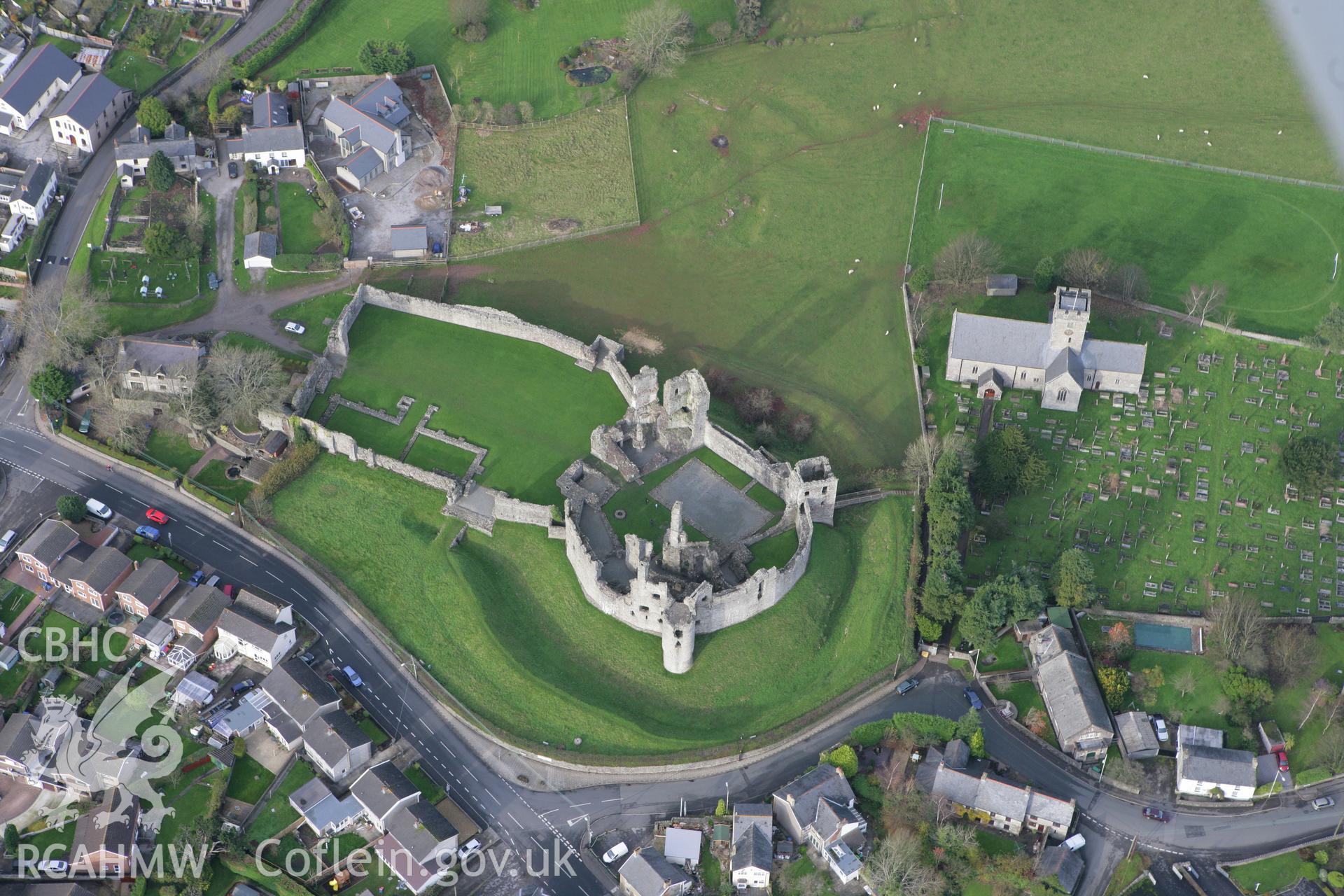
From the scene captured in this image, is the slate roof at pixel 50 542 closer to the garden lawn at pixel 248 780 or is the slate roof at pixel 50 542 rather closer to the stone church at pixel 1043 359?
the garden lawn at pixel 248 780

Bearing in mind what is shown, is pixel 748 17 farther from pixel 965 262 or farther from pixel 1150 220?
pixel 1150 220

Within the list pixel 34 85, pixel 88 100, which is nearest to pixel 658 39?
pixel 88 100

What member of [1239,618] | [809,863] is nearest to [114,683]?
[809,863]

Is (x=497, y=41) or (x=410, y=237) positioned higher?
(x=497, y=41)

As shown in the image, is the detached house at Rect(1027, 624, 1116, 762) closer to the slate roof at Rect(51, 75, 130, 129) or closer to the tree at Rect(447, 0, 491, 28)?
the tree at Rect(447, 0, 491, 28)

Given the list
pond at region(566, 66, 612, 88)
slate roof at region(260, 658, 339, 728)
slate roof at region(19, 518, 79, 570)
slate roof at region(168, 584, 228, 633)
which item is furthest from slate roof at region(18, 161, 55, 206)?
slate roof at region(260, 658, 339, 728)

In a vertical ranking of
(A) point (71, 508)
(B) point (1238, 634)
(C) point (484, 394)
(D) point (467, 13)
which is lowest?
(B) point (1238, 634)
